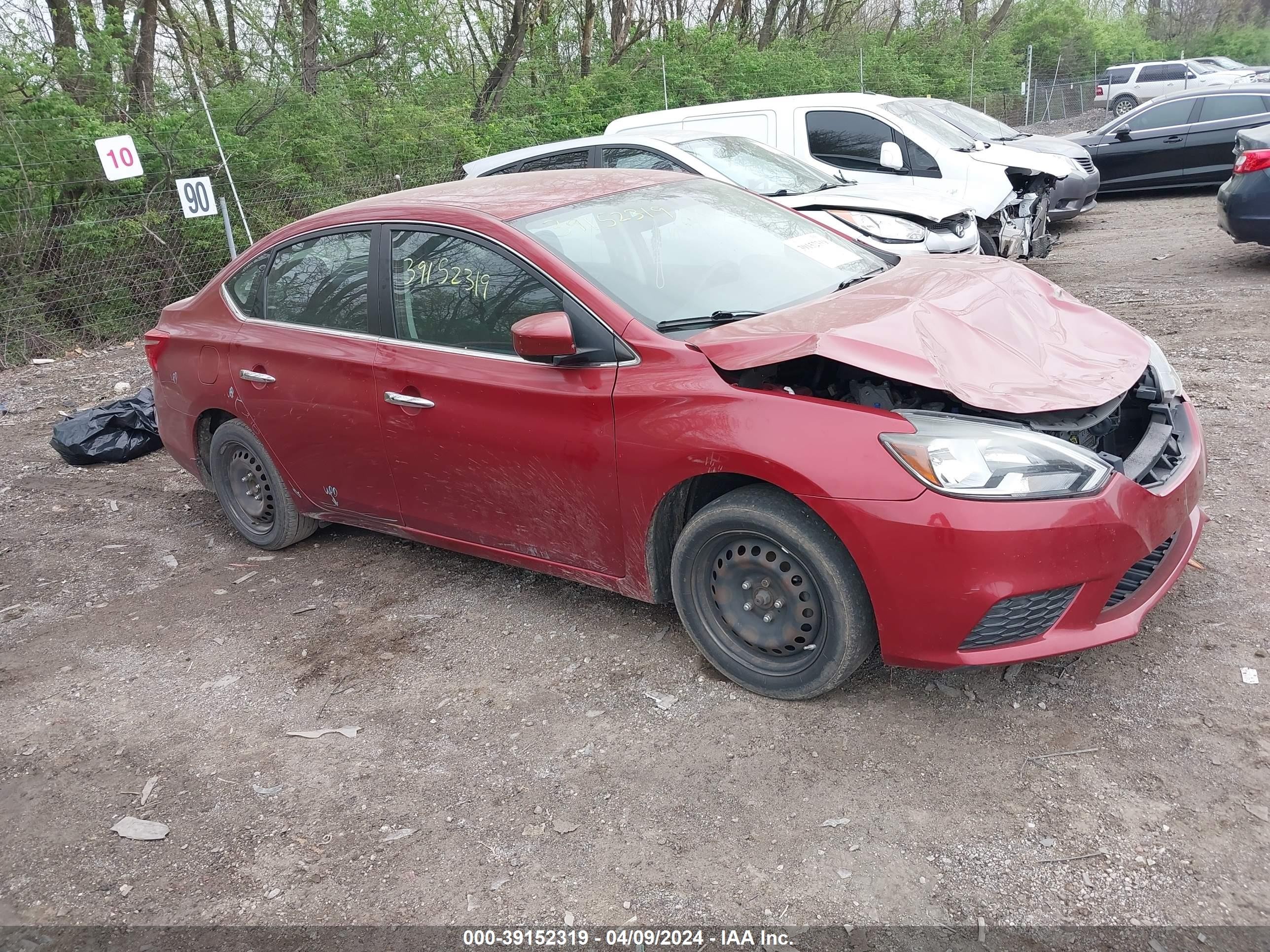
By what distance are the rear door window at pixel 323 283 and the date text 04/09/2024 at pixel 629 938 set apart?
8.39 ft

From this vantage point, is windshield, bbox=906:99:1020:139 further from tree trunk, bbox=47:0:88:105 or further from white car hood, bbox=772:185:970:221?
tree trunk, bbox=47:0:88:105

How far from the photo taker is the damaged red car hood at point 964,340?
124 inches

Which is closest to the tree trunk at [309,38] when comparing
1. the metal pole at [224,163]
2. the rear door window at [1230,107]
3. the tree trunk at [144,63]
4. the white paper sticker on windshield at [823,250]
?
the tree trunk at [144,63]

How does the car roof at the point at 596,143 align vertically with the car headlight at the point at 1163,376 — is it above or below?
above

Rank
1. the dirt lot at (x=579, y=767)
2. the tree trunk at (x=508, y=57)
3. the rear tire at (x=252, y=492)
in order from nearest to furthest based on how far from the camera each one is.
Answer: the dirt lot at (x=579, y=767), the rear tire at (x=252, y=492), the tree trunk at (x=508, y=57)

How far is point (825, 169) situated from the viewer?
960 cm

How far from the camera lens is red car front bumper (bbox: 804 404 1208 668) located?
2.91m

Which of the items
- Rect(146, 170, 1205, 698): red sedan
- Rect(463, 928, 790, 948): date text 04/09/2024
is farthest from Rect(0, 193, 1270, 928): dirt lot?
Rect(146, 170, 1205, 698): red sedan

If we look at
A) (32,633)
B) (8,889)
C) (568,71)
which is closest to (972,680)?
(8,889)

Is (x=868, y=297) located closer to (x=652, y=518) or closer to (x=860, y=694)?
(x=652, y=518)

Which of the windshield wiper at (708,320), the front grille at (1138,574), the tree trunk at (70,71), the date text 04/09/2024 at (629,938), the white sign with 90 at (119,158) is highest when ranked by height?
the tree trunk at (70,71)

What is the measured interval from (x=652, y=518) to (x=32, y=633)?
3084 mm

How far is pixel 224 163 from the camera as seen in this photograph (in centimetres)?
1087

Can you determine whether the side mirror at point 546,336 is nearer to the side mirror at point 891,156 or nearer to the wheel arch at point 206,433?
the wheel arch at point 206,433
